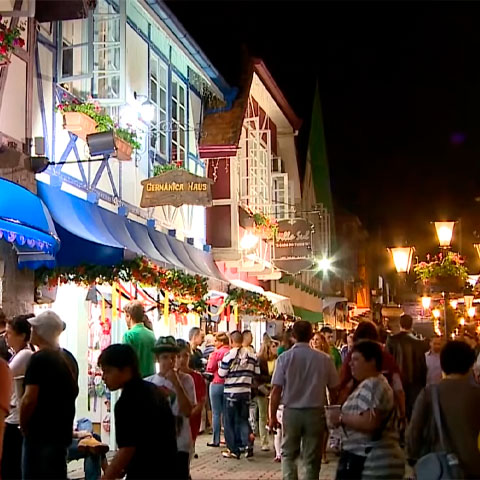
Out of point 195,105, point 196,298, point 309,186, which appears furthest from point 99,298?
point 309,186

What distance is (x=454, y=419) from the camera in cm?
634

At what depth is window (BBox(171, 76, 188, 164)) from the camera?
18.6m

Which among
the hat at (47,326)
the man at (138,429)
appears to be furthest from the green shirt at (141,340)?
the man at (138,429)

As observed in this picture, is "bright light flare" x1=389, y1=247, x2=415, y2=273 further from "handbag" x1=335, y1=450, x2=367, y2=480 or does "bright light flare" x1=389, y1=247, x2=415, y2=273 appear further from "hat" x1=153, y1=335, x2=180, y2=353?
"handbag" x1=335, y1=450, x2=367, y2=480

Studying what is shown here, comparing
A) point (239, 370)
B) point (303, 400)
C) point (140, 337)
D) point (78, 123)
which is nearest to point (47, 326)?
point (303, 400)

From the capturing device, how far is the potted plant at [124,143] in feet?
42.5

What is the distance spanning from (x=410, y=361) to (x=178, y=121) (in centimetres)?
839

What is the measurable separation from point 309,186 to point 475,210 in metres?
13.8

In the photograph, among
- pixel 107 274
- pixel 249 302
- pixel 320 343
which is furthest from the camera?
pixel 249 302

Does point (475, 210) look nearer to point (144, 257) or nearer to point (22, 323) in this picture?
point (144, 257)

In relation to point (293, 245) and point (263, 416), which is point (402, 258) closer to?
point (263, 416)

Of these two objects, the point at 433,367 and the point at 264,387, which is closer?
the point at 433,367

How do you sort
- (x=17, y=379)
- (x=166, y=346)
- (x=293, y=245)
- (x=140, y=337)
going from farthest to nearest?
(x=293, y=245) < (x=140, y=337) < (x=166, y=346) < (x=17, y=379)

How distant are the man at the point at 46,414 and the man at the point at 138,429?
138 centimetres
